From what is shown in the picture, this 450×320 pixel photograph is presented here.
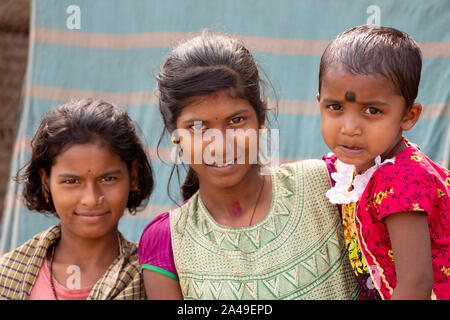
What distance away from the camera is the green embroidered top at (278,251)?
5.41 feet

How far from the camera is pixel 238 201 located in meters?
1.76

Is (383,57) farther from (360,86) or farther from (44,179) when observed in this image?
(44,179)

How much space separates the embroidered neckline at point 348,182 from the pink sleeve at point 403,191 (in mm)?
56

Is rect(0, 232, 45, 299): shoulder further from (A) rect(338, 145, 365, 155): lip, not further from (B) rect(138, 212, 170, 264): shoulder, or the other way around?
(A) rect(338, 145, 365, 155): lip

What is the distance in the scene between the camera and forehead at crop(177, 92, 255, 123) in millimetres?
1621

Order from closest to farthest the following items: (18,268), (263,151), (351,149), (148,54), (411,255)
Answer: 1. (411,255)
2. (351,149)
3. (263,151)
4. (18,268)
5. (148,54)

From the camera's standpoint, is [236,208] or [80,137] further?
[80,137]

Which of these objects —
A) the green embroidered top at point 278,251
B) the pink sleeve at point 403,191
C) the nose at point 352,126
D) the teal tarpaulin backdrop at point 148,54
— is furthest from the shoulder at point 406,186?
the teal tarpaulin backdrop at point 148,54

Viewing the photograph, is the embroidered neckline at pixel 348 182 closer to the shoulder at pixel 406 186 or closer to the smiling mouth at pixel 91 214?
the shoulder at pixel 406 186

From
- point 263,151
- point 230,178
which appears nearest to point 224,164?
point 230,178

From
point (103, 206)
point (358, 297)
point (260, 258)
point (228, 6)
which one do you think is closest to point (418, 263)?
point (358, 297)

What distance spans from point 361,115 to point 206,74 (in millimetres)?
460

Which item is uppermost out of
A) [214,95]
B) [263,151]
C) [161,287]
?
[214,95]

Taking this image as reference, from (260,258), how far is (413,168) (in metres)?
0.51
